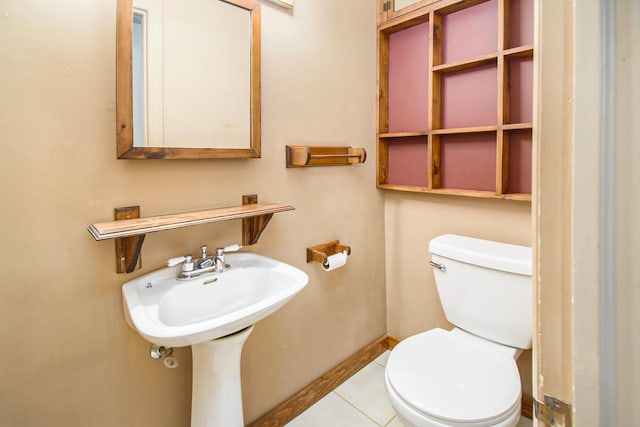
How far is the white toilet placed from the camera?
1136mm

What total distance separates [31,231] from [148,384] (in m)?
0.64

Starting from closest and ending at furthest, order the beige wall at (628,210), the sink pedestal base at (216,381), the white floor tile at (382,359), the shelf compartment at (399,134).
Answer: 1. the beige wall at (628,210)
2. the sink pedestal base at (216,381)
3. the shelf compartment at (399,134)
4. the white floor tile at (382,359)

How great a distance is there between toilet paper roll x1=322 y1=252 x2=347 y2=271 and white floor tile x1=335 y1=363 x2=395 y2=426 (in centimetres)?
72

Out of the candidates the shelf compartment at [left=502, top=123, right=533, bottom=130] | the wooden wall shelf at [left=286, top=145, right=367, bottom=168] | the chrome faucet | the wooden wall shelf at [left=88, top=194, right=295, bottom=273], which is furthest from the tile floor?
the shelf compartment at [left=502, top=123, right=533, bottom=130]

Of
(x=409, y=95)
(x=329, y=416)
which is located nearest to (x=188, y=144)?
(x=409, y=95)

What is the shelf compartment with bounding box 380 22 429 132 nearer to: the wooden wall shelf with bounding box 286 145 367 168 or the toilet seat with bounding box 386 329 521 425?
the wooden wall shelf with bounding box 286 145 367 168

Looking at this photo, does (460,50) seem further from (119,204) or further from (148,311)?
(148,311)

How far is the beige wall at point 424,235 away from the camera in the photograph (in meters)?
1.66

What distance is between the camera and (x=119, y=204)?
1149 mm

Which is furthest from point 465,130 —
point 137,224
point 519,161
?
point 137,224

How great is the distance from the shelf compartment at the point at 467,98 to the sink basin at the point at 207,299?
1167 mm

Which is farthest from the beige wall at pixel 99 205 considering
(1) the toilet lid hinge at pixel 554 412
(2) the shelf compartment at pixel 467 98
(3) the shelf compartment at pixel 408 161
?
(1) the toilet lid hinge at pixel 554 412

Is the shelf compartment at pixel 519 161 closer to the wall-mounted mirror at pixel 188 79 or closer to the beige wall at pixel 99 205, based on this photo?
the beige wall at pixel 99 205

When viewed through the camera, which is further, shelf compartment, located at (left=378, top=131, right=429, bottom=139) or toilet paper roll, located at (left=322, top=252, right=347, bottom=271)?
shelf compartment, located at (left=378, top=131, right=429, bottom=139)
